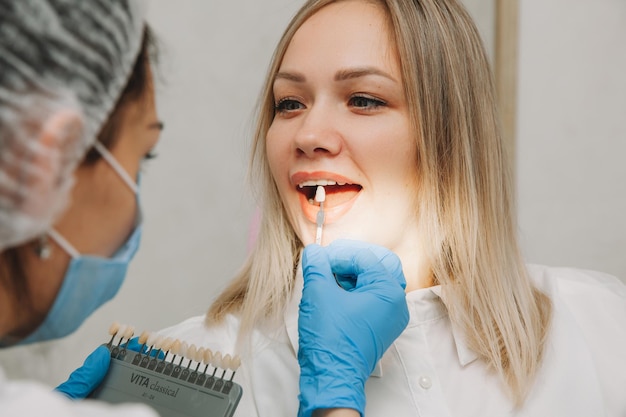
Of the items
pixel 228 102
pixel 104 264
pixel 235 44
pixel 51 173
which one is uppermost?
pixel 235 44

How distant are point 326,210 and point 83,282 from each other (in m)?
0.56

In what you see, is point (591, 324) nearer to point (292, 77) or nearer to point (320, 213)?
point (320, 213)

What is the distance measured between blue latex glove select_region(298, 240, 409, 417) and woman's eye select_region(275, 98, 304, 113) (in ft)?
0.95

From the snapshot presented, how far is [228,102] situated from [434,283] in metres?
0.78

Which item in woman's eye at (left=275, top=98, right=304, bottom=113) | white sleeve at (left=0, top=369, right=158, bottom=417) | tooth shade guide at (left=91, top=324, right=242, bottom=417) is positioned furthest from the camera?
woman's eye at (left=275, top=98, right=304, bottom=113)

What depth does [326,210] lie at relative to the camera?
4.10 ft

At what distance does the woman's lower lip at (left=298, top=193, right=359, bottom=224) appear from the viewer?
123 centimetres

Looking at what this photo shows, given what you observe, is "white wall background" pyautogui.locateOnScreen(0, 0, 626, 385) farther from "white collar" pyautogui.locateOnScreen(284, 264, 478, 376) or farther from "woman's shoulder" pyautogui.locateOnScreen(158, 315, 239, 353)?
"white collar" pyautogui.locateOnScreen(284, 264, 478, 376)

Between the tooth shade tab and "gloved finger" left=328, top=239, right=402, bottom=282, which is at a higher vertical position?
the tooth shade tab

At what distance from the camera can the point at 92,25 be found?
0.66 meters

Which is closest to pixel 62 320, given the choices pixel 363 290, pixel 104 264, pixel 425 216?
pixel 104 264

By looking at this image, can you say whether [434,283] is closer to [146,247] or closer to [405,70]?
[405,70]

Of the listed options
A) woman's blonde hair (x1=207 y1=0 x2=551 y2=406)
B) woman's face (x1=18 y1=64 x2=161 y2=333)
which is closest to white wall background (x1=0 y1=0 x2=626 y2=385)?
woman's blonde hair (x1=207 y1=0 x2=551 y2=406)

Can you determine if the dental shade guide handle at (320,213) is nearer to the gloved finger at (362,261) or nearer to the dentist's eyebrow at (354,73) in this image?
the gloved finger at (362,261)
